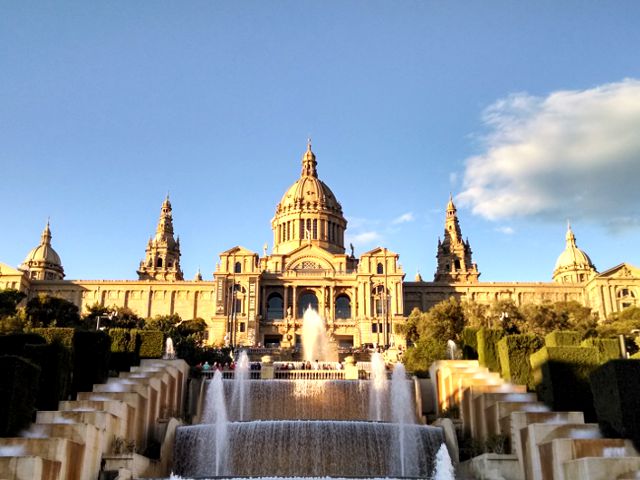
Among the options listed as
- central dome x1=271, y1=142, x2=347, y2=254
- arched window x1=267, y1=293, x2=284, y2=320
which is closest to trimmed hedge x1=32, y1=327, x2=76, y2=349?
arched window x1=267, y1=293, x2=284, y2=320

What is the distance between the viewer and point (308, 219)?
11831cm

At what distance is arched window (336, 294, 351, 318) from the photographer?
100438 millimetres

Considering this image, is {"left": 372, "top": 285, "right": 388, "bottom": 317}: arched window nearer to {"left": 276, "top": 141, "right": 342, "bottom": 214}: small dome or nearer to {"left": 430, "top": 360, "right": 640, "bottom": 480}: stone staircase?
{"left": 276, "top": 141, "right": 342, "bottom": 214}: small dome

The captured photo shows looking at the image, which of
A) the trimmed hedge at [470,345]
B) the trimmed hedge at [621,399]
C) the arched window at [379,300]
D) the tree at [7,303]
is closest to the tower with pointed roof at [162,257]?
the arched window at [379,300]

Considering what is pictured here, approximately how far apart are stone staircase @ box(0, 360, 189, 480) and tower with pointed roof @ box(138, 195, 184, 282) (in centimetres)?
8134

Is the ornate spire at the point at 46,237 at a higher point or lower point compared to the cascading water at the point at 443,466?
higher

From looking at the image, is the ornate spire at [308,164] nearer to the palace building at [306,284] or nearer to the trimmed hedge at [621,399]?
the palace building at [306,284]

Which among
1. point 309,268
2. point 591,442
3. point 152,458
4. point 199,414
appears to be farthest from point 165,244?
point 591,442

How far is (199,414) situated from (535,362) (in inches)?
685

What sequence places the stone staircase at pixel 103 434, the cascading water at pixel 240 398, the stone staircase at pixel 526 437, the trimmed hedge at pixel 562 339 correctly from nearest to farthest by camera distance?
the stone staircase at pixel 526 437, the stone staircase at pixel 103 434, the trimmed hedge at pixel 562 339, the cascading water at pixel 240 398

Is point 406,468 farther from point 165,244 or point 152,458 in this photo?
point 165,244

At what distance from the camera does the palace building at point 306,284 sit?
312 feet

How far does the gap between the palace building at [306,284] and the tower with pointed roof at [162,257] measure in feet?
0.54

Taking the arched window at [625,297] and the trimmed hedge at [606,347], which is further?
the arched window at [625,297]
